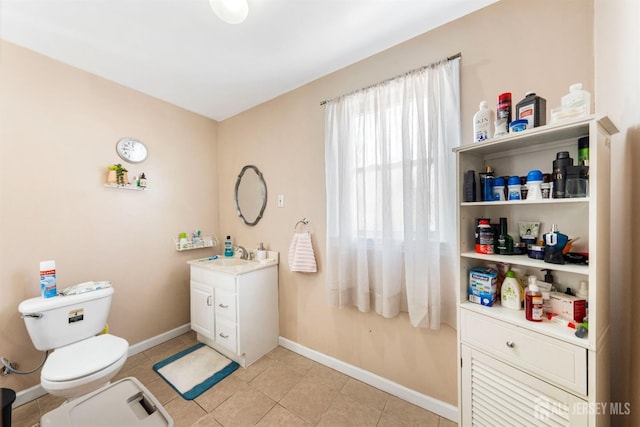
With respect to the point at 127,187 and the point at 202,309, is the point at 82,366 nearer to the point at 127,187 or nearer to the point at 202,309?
the point at 202,309

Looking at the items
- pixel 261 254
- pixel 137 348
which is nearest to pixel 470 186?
pixel 261 254

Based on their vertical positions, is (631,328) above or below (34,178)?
below

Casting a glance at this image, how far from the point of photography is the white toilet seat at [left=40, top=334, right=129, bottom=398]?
1.29 meters

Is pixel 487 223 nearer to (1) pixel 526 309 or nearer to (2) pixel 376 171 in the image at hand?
(1) pixel 526 309

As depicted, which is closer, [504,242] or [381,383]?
[504,242]

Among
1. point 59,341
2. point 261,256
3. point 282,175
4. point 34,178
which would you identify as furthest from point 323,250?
point 34,178

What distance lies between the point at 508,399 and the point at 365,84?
6.59 feet

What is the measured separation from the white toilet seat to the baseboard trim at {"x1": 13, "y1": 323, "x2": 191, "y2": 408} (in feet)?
1.67

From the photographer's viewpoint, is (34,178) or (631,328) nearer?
(631,328)

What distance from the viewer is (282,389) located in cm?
175

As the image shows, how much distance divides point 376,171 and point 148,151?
86.6 inches

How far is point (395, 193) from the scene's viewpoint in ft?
5.18

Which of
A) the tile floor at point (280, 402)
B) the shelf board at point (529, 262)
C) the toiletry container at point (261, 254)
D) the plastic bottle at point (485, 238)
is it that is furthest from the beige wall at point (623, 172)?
the toiletry container at point (261, 254)

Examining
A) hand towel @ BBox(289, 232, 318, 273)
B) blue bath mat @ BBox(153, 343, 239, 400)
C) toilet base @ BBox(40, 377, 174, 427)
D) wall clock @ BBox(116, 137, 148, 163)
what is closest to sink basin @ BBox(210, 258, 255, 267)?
hand towel @ BBox(289, 232, 318, 273)
